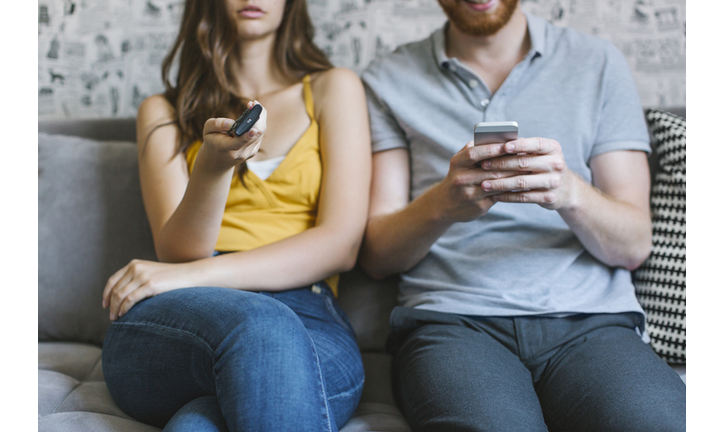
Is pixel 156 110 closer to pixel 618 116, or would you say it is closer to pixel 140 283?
pixel 140 283

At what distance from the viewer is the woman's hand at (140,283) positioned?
33.5 inches

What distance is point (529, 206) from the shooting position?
1032mm

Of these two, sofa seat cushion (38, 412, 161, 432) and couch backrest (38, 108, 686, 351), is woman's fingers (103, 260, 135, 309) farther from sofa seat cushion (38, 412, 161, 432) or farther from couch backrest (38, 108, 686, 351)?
couch backrest (38, 108, 686, 351)

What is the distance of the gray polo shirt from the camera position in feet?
3.18

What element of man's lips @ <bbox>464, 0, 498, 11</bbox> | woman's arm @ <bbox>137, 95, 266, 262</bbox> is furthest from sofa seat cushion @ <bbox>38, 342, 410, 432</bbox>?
man's lips @ <bbox>464, 0, 498, 11</bbox>

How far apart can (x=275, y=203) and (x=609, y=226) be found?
633 mm

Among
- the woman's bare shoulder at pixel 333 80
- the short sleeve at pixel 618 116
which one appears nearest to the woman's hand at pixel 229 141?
the woman's bare shoulder at pixel 333 80

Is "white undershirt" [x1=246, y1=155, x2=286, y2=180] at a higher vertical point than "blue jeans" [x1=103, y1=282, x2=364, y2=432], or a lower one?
higher

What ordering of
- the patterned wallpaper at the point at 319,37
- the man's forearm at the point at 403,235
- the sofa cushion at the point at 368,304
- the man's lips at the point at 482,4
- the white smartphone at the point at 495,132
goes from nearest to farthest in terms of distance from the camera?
the white smartphone at the point at 495,132 → the man's forearm at the point at 403,235 → the man's lips at the point at 482,4 → the sofa cushion at the point at 368,304 → the patterned wallpaper at the point at 319,37

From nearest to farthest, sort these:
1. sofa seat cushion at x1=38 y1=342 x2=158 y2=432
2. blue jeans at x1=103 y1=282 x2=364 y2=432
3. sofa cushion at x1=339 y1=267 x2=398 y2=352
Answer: blue jeans at x1=103 y1=282 x2=364 y2=432
sofa seat cushion at x1=38 y1=342 x2=158 y2=432
sofa cushion at x1=339 y1=267 x2=398 y2=352

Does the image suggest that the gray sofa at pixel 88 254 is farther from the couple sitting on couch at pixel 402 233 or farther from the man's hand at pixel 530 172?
the man's hand at pixel 530 172

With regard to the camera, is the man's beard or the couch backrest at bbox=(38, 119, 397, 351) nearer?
the man's beard

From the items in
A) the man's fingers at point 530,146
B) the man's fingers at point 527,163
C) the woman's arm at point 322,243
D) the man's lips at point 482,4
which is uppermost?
the man's lips at point 482,4
